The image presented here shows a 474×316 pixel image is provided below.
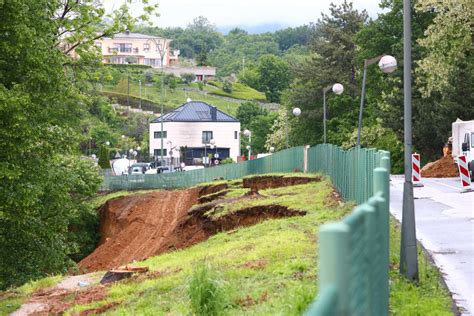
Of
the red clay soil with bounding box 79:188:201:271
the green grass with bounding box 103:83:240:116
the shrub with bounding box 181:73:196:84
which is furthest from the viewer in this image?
the shrub with bounding box 181:73:196:84

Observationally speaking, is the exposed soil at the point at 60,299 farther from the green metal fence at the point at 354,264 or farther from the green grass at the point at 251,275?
the green metal fence at the point at 354,264

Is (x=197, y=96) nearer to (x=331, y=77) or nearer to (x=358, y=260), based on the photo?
(x=331, y=77)

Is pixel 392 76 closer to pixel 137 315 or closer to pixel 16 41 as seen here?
pixel 16 41

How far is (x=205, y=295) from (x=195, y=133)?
10937cm

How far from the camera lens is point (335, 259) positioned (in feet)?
10.7

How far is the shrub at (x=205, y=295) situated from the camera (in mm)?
10961

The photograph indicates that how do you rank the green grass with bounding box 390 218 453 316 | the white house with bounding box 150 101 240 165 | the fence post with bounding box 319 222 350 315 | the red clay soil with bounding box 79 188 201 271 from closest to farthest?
the fence post with bounding box 319 222 350 315 < the green grass with bounding box 390 218 453 316 < the red clay soil with bounding box 79 188 201 271 < the white house with bounding box 150 101 240 165

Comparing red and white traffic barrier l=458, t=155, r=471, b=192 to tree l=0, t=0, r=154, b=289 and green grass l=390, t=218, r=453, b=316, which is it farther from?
green grass l=390, t=218, r=453, b=316

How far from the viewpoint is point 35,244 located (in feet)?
96.6

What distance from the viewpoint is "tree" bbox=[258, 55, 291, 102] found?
182125mm

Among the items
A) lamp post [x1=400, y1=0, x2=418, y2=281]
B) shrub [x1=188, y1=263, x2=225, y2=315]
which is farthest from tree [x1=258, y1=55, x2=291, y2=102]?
shrub [x1=188, y1=263, x2=225, y2=315]

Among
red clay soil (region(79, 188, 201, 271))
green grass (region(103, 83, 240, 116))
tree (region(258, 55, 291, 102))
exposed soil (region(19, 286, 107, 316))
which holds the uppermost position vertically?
tree (region(258, 55, 291, 102))

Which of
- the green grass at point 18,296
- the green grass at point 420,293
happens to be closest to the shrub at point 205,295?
the green grass at point 420,293

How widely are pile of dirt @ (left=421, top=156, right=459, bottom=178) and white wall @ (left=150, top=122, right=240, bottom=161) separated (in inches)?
2776
